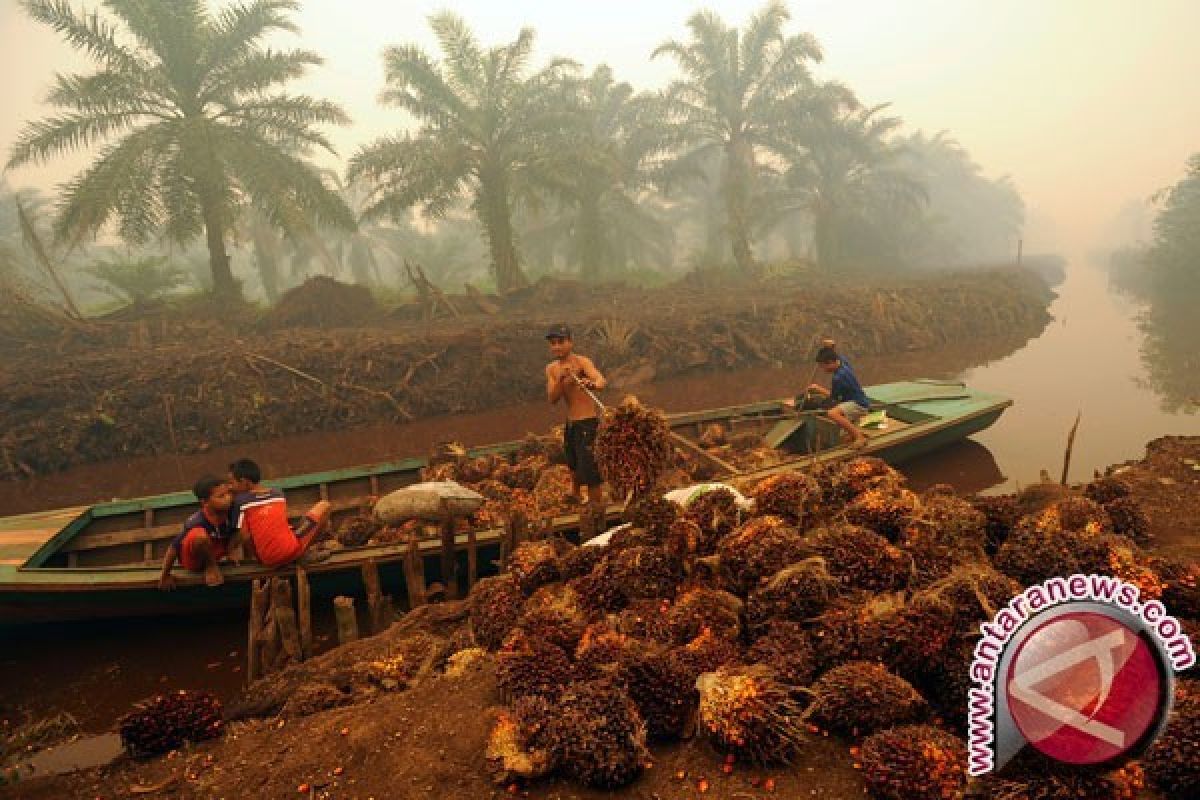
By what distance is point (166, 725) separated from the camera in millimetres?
3322

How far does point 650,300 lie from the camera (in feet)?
72.2

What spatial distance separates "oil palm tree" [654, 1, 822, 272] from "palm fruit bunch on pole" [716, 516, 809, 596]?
898 inches

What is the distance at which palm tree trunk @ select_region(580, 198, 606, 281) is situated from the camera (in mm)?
25422

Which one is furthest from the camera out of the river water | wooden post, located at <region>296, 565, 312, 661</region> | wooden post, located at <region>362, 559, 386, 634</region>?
the river water

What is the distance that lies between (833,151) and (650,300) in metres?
13.8

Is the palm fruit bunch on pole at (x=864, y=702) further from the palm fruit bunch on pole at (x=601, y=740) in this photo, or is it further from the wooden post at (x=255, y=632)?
the wooden post at (x=255, y=632)

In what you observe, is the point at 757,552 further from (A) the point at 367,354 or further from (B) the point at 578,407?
(A) the point at 367,354

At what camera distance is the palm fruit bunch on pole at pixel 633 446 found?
396cm

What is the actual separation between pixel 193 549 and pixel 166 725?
6.77 feet

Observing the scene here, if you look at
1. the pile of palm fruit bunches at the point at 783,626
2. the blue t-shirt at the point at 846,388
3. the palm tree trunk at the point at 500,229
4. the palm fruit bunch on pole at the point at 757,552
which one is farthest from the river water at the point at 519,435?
the palm tree trunk at the point at 500,229

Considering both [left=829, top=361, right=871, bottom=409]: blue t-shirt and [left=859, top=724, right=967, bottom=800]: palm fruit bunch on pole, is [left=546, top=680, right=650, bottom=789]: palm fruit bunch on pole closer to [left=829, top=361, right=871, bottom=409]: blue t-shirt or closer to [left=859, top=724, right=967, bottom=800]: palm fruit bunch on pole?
[left=859, top=724, right=967, bottom=800]: palm fruit bunch on pole

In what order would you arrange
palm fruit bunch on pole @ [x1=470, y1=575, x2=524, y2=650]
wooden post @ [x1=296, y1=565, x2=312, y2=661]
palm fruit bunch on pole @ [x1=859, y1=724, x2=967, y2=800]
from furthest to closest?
wooden post @ [x1=296, y1=565, x2=312, y2=661]
palm fruit bunch on pole @ [x1=470, y1=575, x2=524, y2=650]
palm fruit bunch on pole @ [x1=859, y1=724, x2=967, y2=800]

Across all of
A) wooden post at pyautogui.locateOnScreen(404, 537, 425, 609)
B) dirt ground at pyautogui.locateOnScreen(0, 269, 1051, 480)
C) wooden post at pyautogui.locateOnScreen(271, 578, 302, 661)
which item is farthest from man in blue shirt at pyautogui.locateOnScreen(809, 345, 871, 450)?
dirt ground at pyautogui.locateOnScreen(0, 269, 1051, 480)

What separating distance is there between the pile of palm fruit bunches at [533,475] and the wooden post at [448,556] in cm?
20
